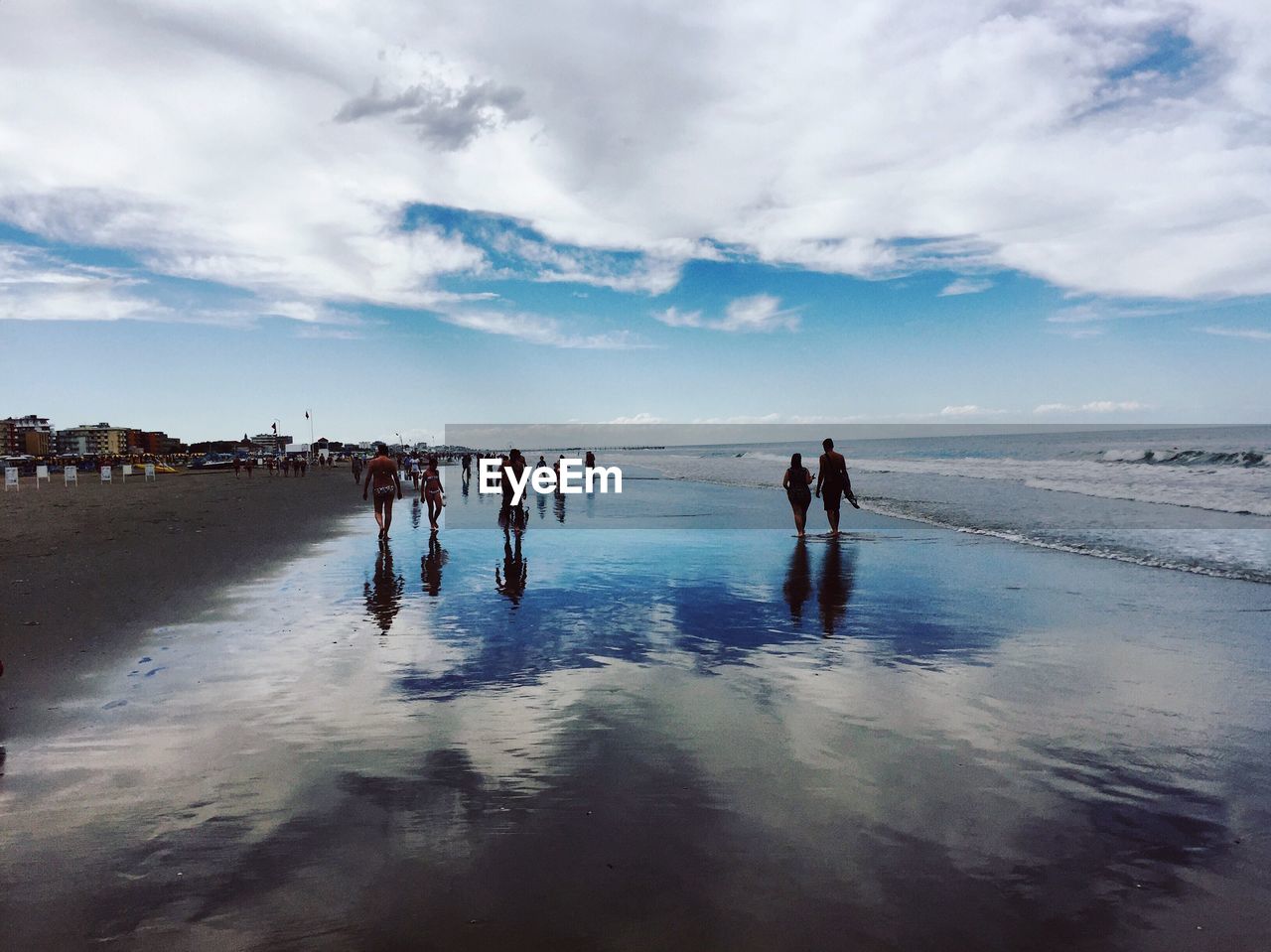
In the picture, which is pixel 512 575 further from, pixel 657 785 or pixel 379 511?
pixel 657 785

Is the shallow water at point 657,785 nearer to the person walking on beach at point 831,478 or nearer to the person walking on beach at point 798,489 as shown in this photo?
the person walking on beach at point 831,478

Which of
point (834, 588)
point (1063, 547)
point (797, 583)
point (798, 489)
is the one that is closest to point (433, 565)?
point (797, 583)

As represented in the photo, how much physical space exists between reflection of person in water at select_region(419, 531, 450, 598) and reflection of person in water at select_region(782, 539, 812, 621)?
17.0 feet

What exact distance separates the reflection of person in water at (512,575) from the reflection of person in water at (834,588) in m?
4.18

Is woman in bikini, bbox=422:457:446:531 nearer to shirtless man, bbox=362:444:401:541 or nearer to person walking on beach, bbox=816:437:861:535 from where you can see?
shirtless man, bbox=362:444:401:541

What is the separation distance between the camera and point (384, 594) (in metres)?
10.7

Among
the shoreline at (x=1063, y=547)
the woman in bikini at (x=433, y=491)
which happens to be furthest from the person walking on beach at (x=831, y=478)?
the woman in bikini at (x=433, y=491)

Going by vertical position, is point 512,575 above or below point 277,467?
below

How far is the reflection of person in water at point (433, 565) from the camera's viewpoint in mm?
11250

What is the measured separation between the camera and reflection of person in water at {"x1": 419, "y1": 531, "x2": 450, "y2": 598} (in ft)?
36.9

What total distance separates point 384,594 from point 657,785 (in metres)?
7.43

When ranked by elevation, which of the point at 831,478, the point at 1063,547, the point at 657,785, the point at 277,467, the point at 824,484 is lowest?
the point at 1063,547

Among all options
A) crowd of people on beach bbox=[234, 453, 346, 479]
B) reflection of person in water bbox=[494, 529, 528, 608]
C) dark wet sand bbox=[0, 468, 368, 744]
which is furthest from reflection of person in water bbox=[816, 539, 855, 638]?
crowd of people on beach bbox=[234, 453, 346, 479]

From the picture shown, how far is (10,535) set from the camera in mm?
18344
